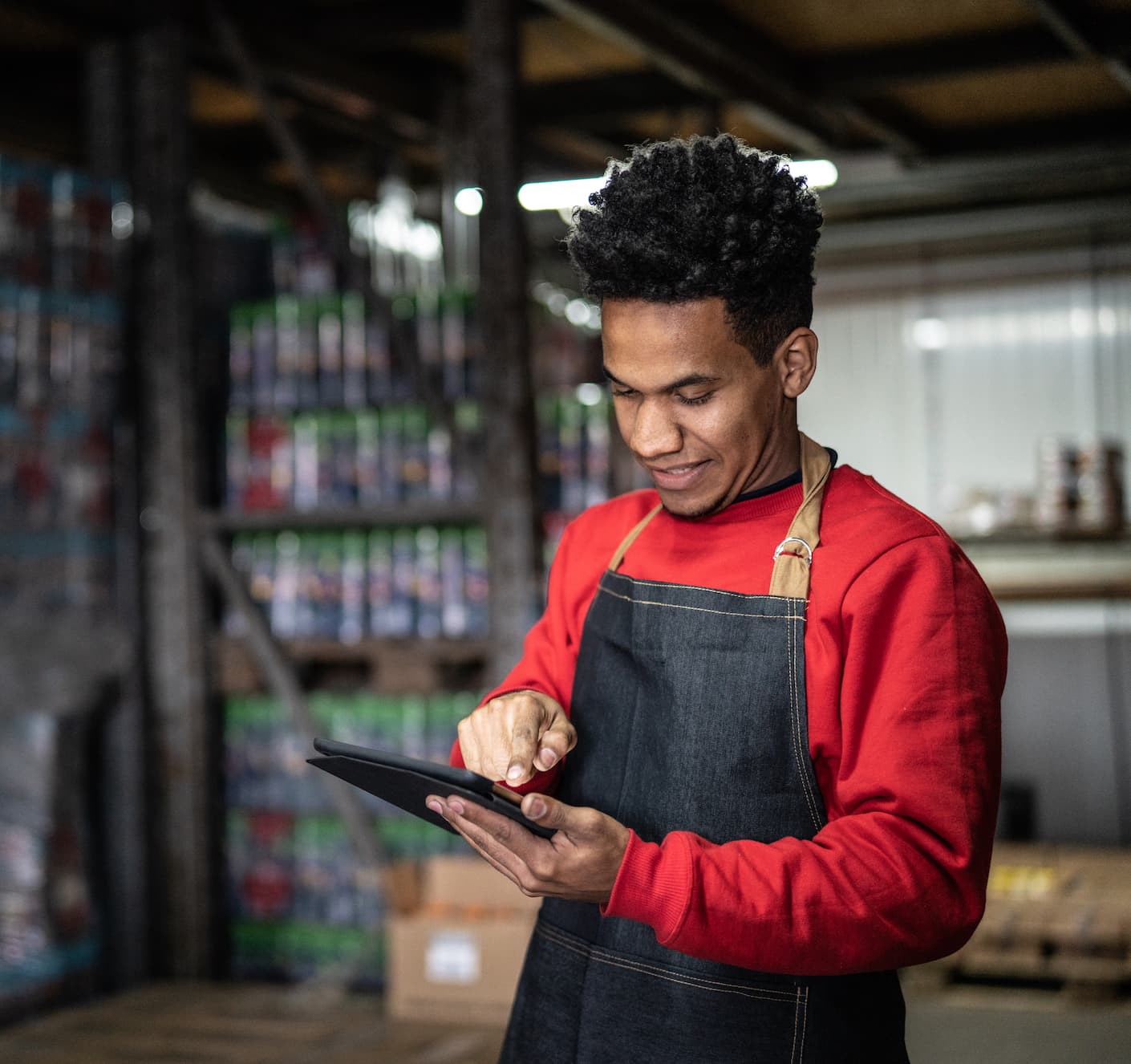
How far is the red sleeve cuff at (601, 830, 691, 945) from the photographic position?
4.66 feet

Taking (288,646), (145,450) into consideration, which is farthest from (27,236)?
(288,646)

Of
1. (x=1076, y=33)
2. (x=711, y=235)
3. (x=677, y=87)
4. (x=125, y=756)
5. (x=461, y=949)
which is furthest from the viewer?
(x=677, y=87)

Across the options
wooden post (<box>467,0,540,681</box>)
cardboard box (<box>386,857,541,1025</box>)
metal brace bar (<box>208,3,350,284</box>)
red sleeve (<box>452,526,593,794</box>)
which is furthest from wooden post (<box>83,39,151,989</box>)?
red sleeve (<box>452,526,593,794</box>)

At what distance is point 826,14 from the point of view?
5699mm

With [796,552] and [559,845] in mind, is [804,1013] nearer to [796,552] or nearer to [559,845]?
[559,845]

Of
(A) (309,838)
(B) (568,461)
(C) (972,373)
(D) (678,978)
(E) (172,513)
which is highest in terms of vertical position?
(C) (972,373)

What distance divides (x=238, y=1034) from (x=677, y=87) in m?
4.64

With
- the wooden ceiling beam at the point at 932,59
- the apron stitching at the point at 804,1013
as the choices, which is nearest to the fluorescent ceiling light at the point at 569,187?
the wooden ceiling beam at the point at 932,59

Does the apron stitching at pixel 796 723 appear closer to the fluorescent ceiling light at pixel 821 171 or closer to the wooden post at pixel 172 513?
the wooden post at pixel 172 513

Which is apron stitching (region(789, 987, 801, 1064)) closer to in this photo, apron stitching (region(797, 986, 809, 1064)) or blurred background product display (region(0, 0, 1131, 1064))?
apron stitching (region(797, 986, 809, 1064))

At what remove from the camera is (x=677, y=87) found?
22.0ft

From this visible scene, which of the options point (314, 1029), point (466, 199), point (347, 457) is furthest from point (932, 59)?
point (314, 1029)

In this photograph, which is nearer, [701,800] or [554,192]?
[701,800]

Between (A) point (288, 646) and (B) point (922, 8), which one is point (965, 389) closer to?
(B) point (922, 8)
